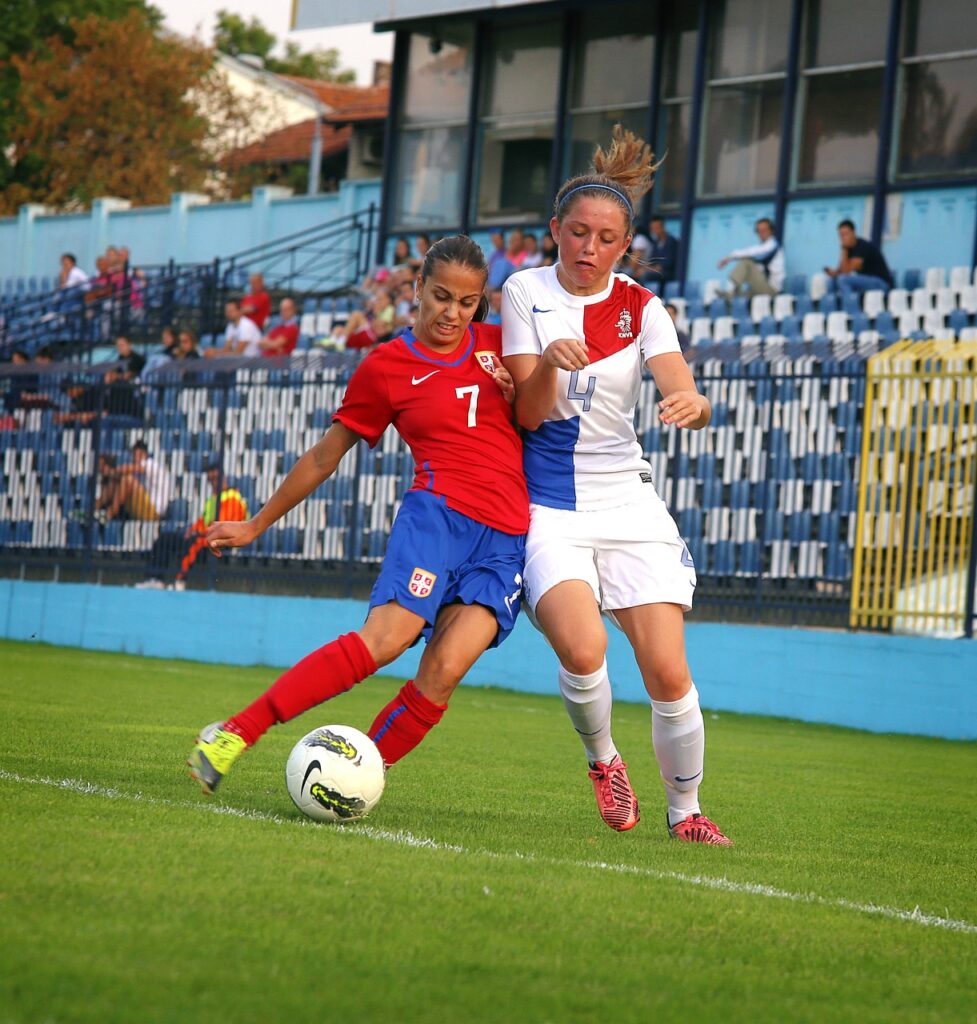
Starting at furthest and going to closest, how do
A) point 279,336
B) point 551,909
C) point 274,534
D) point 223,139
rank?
point 223,139 < point 279,336 < point 274,534 < point 551,909

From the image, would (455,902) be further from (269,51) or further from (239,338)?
(269,51)

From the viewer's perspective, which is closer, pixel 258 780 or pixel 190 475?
pixel 258 780

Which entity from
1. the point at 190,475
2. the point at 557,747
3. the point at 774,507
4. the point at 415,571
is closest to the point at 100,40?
the point at 190,475

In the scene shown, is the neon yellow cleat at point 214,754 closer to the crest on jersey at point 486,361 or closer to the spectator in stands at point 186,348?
the crest on jersey at point 486,361

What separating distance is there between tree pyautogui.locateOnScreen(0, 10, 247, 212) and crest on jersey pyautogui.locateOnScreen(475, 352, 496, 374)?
150 feet

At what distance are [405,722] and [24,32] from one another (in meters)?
50.2

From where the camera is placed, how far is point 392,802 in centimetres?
660

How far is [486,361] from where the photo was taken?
617 centimetres

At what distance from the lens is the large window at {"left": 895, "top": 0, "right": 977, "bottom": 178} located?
2019 centimetres

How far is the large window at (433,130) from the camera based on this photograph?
25.8 meters

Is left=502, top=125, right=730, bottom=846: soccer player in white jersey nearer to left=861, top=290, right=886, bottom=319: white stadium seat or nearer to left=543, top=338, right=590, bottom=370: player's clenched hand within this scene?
left=543, top=338, right=590, bottom=370: player's clenched hand

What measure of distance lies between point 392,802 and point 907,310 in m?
11.9

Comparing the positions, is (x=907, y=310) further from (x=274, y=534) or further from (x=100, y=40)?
(x=100, y=40)

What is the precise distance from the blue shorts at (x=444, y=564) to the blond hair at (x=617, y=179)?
1.18m
